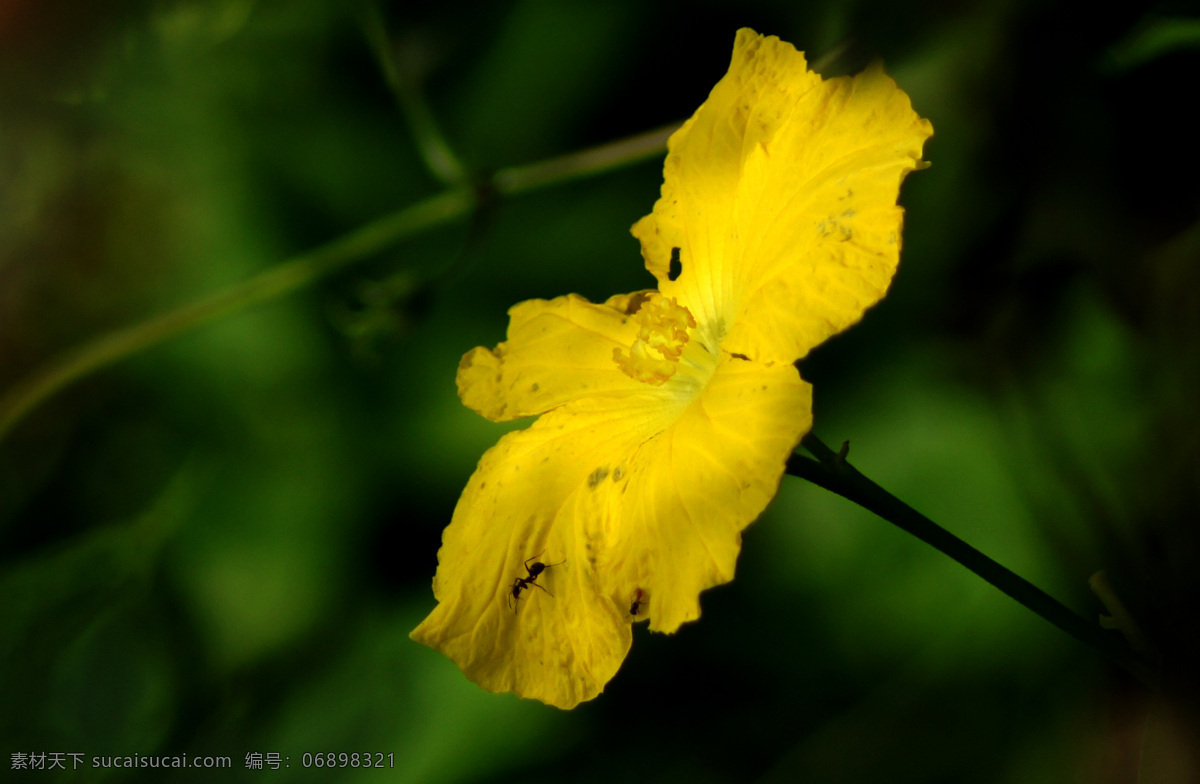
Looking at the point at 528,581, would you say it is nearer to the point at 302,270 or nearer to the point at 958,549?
the point at 958,549

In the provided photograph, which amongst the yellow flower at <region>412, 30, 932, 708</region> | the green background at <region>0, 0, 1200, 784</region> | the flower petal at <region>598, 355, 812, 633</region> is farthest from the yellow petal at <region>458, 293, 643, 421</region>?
the green background at <region>0, 0, 1200, 784</region>

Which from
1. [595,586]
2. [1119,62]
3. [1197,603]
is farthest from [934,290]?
[595,586]

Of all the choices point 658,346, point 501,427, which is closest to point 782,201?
point 658,346

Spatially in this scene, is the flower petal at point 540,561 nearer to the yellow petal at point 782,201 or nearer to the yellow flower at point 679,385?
the yellow flower at point 679,385

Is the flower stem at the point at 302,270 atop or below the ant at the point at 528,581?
atop

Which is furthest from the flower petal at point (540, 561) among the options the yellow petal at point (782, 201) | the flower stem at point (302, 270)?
the flower stem at point (302, 270)

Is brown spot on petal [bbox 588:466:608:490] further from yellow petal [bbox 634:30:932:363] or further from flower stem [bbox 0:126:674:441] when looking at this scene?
flower stem [bbox 0:126:674:441]
